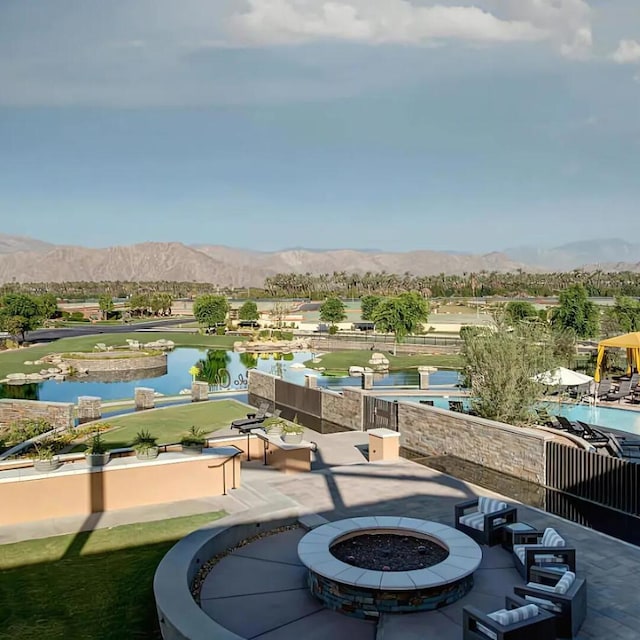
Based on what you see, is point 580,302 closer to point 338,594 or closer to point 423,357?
point 423,357

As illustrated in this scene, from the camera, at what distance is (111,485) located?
10383 millimetres

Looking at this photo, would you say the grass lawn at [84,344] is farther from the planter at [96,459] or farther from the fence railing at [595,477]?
the fence railing at [595,477]

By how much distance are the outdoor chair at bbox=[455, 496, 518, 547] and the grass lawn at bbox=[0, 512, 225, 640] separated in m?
3.94

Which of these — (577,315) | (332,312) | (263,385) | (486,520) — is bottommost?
(263,385)

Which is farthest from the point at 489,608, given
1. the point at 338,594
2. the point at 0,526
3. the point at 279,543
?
the point at 0,526

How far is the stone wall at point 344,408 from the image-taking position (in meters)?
19.3

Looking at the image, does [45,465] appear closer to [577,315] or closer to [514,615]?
[514,615]

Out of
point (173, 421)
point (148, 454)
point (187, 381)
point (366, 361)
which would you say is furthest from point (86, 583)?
point (366, 361)

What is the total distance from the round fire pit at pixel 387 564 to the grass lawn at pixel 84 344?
30873 millimetres

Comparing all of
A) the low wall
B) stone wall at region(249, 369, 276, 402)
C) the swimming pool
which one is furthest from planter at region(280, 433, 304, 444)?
stone wall at region(249, 369, 276, 402)

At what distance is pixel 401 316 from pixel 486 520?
41.8m

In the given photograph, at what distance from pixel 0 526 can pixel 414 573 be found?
20.8 feet

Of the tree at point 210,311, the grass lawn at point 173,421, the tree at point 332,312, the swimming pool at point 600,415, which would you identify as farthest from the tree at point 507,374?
the tree at point 210,311

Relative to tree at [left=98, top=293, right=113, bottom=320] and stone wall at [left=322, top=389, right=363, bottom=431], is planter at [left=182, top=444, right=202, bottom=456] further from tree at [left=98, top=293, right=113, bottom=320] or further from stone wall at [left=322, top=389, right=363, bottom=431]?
tree at [left=98, top=293, right=113, bottom=320]
